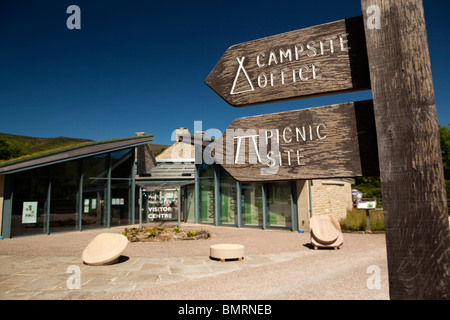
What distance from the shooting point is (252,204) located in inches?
623

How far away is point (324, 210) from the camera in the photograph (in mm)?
15500

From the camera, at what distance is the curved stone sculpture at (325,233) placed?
906 centimetres

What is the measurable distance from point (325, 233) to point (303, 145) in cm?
871

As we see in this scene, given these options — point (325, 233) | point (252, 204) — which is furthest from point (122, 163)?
point (325, 233)

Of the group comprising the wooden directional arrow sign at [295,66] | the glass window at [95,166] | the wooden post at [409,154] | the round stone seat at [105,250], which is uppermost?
the glass window at [95,166]

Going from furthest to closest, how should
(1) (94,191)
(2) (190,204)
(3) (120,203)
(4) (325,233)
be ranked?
(2) (190,204) < (3) (120,203) < (1) (94,191) < (4) (325,233)

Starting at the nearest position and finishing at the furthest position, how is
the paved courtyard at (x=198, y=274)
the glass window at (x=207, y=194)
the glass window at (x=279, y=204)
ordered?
the paved courtyard at (x=198, y=274) → the glass window at (x=279, y=204) → the glass window at (x=207, y=194)

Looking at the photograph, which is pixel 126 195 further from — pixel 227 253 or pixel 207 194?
pixel 227 253

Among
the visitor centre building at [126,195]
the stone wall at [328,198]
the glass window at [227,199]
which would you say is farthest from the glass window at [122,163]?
the stone wall at [328,198]

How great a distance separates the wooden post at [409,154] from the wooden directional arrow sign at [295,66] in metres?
0.14

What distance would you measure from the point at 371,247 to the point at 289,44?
949 cm

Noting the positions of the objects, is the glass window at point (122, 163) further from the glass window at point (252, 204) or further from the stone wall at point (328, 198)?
the stone wall at point (328, 198)

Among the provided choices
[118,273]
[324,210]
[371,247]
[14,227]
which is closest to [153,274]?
[118,273]

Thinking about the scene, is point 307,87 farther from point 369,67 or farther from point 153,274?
point 153,274
